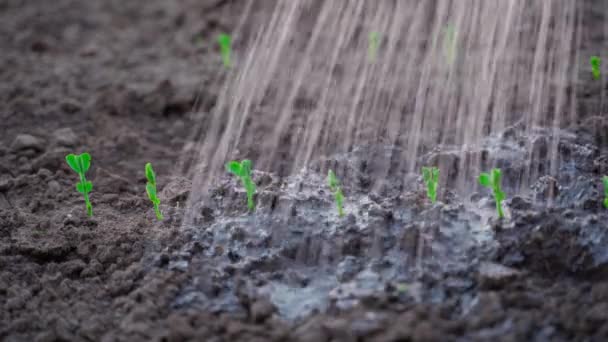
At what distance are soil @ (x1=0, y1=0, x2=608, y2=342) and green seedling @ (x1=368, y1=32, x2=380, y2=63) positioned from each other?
0.75 m

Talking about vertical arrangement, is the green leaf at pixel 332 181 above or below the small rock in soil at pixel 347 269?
above

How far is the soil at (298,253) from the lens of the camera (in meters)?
1.53

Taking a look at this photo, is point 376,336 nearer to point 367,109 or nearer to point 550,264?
point 550,264

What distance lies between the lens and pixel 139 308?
165 centimetres

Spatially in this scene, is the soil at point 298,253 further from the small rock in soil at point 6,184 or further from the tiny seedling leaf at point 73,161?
A: the tiny seedling leaf at point 73,161

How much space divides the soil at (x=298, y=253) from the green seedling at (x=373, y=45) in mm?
752

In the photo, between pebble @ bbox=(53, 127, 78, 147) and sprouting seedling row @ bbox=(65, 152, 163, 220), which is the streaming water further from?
pebble @ bbox=(53, 127, 78, 147)

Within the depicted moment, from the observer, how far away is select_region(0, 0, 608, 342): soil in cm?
153

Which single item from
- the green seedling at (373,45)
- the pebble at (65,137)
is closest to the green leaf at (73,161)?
the pebble at (65,137)

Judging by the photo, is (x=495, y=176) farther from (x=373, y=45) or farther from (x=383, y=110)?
(x=373, y=45)

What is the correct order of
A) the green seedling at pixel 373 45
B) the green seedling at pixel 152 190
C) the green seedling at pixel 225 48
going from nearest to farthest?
the green seedling at pixel 152 190 → the green seedling at pixel 373 45 → the green seedling at pixel 225 48

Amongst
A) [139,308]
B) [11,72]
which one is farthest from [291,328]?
[11,72]

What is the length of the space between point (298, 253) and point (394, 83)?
1.20 m

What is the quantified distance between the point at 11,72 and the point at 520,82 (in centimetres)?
251
